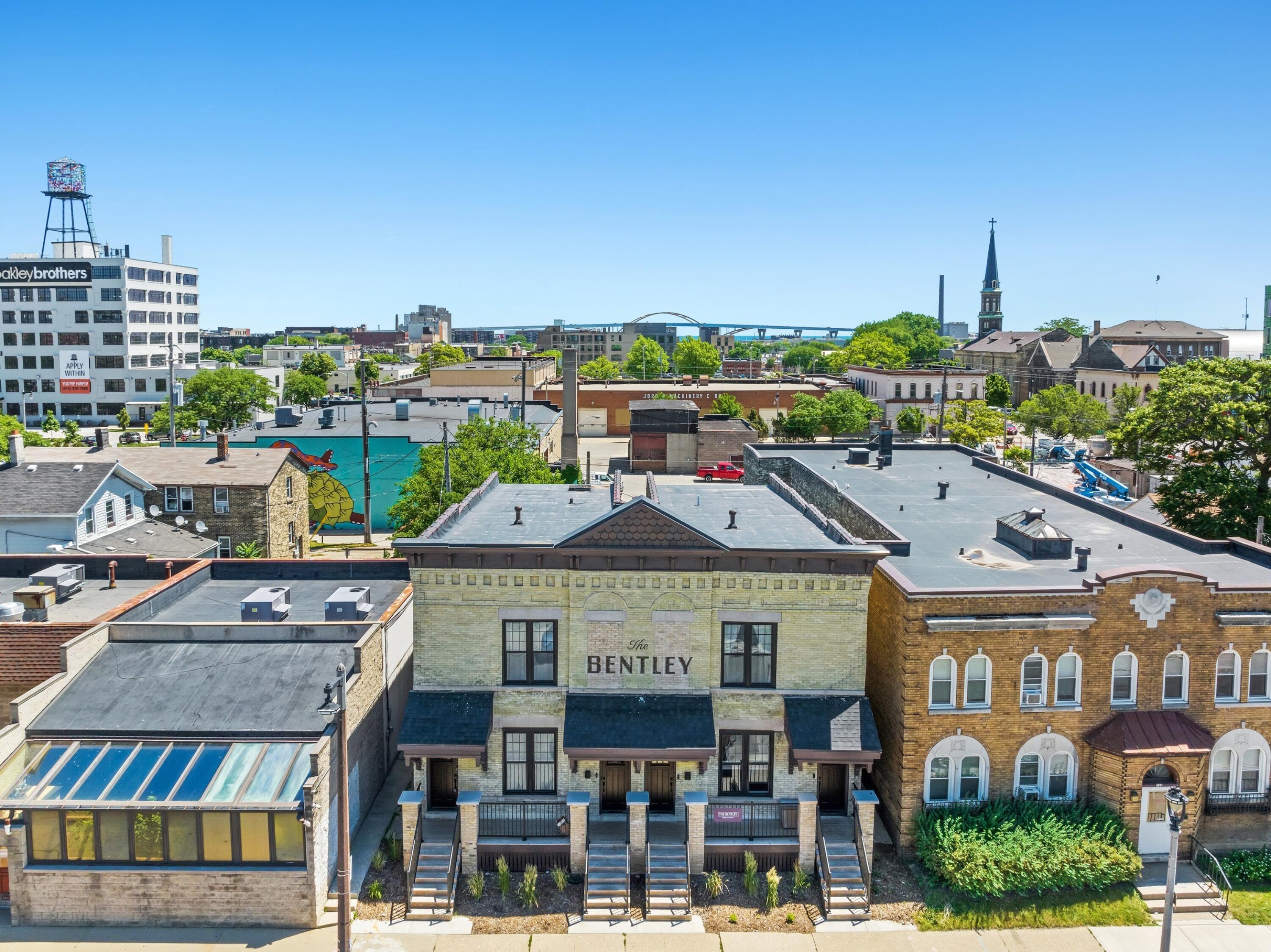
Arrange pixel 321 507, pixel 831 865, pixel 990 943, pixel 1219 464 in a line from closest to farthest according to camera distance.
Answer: pixel 990 943, pixel 831 865, pixel 1219 464, pixel 321 507

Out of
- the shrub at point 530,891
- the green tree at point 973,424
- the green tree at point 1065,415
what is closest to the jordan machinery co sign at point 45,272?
the green tree at point 973,424

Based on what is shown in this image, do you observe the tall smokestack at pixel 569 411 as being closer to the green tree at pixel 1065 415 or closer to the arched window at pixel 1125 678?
the green tree at pixel 1065 415

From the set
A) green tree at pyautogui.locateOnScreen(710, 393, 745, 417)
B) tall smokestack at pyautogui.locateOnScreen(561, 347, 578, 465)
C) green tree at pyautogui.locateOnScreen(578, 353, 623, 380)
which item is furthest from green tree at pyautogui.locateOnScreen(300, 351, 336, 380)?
tall smokestack at pyautogui.locateOnScreen(561, 347, 578, 465)

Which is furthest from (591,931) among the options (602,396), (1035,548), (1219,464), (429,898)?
(602,396)

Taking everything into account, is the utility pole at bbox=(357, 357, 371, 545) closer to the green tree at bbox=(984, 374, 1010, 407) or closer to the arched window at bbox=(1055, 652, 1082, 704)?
the arched window at bbox=(1055, 652, 1082, 704)

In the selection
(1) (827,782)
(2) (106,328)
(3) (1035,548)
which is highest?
(2) (106,328)

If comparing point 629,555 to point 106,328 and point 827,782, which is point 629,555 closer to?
point 827,782

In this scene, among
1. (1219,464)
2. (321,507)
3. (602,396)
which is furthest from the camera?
(602,396)
